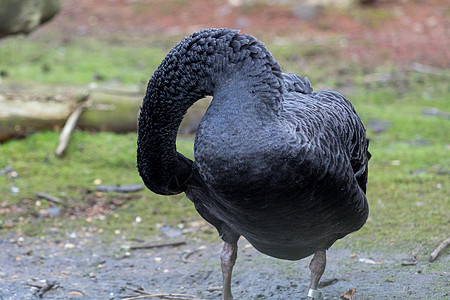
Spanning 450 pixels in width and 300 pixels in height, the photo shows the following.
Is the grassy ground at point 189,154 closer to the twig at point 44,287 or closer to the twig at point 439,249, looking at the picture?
the twig at point 439,249

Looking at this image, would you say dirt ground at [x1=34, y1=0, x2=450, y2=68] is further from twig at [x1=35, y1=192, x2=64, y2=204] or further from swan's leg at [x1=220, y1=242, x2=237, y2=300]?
swan's leg at [x1=220, y1=242, x2=237, y2=300]

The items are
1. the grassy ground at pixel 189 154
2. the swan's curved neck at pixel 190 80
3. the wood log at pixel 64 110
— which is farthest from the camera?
the wood log at pixel 64 110

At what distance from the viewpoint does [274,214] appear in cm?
361

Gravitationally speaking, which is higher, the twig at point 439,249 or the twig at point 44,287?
the twig at point 439,249

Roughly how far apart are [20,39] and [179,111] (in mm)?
12366

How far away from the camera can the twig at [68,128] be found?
8008mm

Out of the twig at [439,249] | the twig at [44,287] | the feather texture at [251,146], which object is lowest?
the twig at [44,287]

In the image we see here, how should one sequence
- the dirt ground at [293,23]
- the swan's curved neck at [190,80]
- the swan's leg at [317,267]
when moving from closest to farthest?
the swan's curved neck at [190,80], the swan's leg at [317,267], the dirt ground at [293,23]

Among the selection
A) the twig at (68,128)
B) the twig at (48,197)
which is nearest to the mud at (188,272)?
the twig at (48,197)

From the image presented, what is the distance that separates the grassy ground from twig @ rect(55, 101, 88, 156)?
117 millimetres

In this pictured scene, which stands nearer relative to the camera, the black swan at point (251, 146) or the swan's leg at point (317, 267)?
the black swan at point (251, 146)

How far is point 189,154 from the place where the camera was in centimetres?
779

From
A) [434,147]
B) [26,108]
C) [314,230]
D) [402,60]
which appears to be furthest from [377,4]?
[314,230]

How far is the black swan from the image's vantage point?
3.31m
